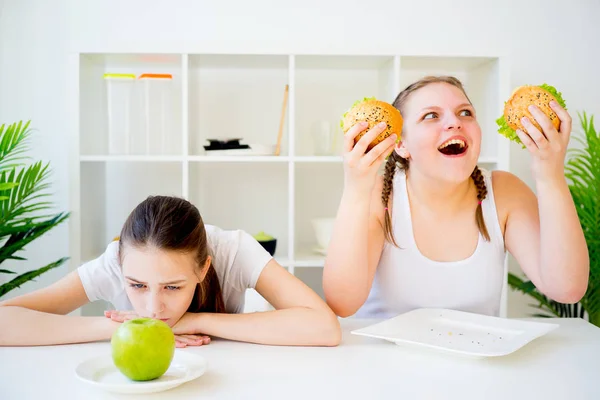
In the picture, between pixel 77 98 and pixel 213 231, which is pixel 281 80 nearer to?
pixel 77 98

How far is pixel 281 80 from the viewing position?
10.8 feet

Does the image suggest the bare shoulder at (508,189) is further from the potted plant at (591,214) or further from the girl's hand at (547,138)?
the potted plant at (591,214)

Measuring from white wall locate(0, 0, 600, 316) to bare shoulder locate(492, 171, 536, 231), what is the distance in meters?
1.42

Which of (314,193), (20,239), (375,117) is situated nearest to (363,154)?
(375,117)

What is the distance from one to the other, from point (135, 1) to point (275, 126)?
902 mm

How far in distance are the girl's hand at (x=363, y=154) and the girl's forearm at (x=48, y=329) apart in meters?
0.64

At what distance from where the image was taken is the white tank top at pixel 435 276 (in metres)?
1.82

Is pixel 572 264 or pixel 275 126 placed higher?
pixel 275 126

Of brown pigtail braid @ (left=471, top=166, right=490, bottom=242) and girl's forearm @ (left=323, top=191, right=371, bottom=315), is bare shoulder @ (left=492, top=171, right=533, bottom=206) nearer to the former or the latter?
brown pigtail braid @ (left=471, top=166, right=490, bottom=242)

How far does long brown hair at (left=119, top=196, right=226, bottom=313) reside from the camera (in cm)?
148

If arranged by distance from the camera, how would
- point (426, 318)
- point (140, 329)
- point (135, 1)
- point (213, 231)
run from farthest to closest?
point (135, 1)
point (213, 231)
point (426, 318)
point (140, 329)

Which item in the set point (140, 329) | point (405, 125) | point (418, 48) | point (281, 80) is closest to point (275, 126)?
point (281, 80)

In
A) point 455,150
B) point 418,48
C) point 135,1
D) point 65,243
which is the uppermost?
point 135,1

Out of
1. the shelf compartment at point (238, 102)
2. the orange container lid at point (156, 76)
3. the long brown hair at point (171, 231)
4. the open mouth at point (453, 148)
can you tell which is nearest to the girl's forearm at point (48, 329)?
the long brown hair at point (171, 231)
